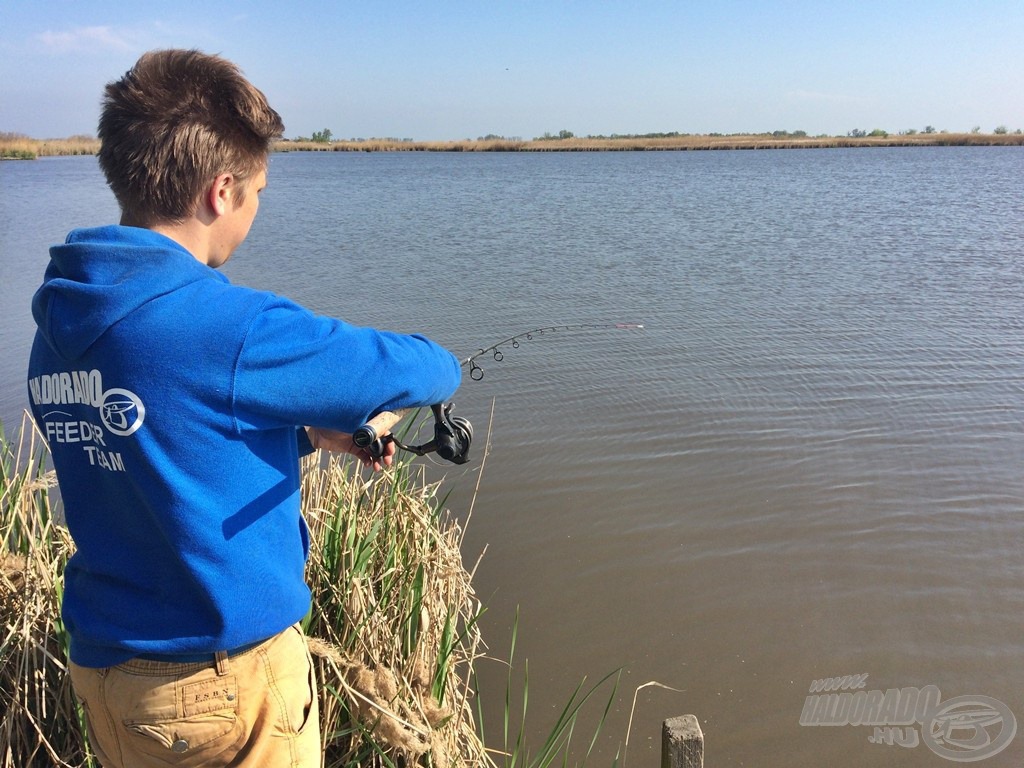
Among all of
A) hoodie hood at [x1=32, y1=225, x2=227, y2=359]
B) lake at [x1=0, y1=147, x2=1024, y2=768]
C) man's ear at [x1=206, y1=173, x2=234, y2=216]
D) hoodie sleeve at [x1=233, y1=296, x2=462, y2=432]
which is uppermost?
man's ear at [x1=206, y1=173, x2=234, y2=216]

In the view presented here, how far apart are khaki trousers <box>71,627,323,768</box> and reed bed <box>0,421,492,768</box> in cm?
88

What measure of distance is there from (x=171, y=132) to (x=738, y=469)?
199 inches

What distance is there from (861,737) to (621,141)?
79388mm

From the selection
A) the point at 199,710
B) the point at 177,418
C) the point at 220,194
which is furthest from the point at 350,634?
the point at 220,194

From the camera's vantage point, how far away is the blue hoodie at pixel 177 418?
1319 millimetres

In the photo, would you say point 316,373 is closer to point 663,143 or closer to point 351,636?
point 351,636

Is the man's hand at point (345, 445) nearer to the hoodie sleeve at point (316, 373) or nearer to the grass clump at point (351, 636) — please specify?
the hoodie sleeve at point (316, 373)

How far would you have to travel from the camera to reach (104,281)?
4.39ft

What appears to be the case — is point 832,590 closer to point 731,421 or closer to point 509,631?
point 509,631

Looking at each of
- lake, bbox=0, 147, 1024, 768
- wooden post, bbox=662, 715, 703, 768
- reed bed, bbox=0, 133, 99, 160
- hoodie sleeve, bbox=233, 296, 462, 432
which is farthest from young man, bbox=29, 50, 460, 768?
reed bed, bbox=0, 133, 99, 160

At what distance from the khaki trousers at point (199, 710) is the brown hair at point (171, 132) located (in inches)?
32.8

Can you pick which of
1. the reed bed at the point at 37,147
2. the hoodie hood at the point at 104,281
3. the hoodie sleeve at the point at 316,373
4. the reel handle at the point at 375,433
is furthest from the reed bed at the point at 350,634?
the reed bed at the point at 37,147

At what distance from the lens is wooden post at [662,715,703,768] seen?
217cm

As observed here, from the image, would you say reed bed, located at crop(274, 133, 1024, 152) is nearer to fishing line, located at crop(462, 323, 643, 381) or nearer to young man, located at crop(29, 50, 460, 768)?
fishing line, located at crop(462, 323, 643, 381)
